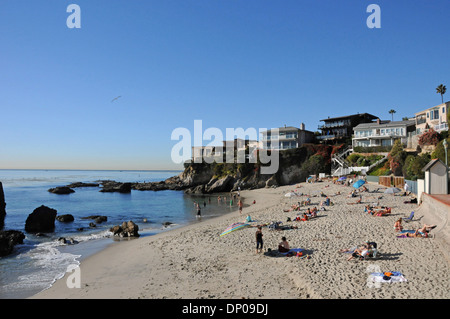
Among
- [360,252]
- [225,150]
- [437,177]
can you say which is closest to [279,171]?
[225,150]

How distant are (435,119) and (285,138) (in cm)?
2988

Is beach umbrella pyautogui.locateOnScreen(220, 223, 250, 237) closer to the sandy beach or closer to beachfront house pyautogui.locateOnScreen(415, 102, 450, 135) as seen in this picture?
the sandy beach

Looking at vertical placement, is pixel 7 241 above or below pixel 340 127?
below

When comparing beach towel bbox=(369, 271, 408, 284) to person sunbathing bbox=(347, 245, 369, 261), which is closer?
beach towel bbox=(369, 271, 408, 284)

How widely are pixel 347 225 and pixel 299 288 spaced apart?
10.3 m

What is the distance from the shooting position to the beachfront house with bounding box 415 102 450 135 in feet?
138

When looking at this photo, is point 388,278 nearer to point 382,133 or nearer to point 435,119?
point 435,119

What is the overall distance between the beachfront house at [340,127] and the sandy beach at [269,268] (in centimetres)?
5347

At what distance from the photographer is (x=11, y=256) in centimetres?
1866

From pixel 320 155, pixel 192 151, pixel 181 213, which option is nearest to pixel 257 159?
pixel 320 155

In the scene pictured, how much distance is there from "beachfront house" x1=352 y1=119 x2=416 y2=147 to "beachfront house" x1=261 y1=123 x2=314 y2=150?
12.7 metres

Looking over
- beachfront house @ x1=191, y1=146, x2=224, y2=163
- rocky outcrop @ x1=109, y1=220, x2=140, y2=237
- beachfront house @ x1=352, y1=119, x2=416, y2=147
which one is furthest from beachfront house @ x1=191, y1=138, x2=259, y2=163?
rocky outcrop @ x1=109, y1=220, x2=140, y2=237

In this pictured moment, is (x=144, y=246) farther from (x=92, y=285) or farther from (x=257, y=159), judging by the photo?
(x=257, y=159)

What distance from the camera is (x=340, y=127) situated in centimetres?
7162
